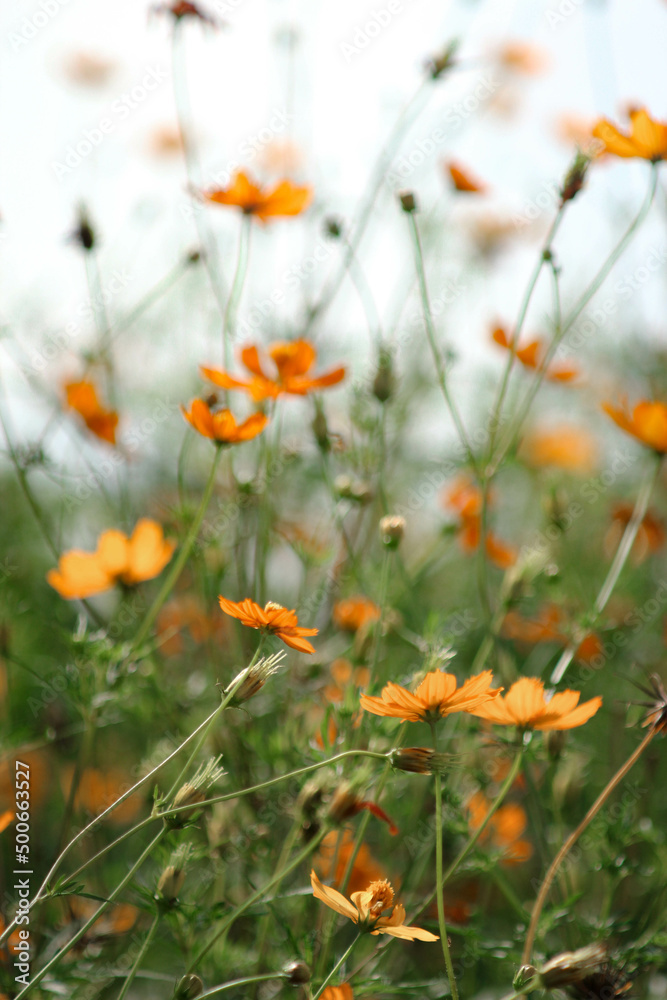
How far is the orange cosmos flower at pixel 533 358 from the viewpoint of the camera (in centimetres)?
94

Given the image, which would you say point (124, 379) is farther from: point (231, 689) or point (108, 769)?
point (231, 689)

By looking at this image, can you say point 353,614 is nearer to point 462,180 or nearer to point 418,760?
point 418,760

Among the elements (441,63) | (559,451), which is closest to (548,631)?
(441,63)

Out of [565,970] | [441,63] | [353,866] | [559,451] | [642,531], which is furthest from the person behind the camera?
[559,451]

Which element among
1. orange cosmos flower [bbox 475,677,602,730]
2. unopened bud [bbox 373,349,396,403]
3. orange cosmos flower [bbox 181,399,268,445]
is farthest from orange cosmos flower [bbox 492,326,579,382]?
orange cosmos flower [bbox 475,677,602,730]

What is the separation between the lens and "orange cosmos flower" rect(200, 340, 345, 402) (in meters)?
0.75

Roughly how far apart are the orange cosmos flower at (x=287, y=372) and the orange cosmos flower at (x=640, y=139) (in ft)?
1.13

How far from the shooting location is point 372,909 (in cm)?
50

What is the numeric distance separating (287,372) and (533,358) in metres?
0.38

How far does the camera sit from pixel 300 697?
94cm

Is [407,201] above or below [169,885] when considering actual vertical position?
above

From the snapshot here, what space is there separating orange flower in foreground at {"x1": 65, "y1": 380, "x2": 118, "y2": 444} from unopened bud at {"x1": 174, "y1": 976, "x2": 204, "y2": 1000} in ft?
1.78

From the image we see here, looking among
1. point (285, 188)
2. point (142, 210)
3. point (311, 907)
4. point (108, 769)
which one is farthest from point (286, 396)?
point (108, 769)

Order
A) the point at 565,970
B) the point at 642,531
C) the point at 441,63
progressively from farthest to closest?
the point at 642,531 < the point at 441,63 < the point at 565,970
